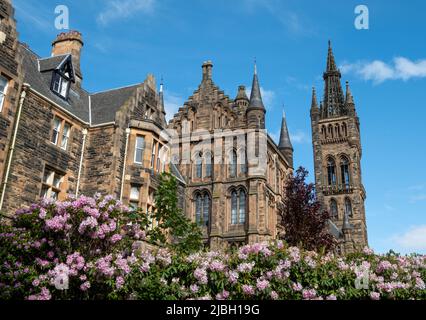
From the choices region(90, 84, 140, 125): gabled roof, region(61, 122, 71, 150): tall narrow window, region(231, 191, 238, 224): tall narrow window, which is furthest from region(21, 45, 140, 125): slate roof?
region(231, 191, 238, 224): tall narrow window

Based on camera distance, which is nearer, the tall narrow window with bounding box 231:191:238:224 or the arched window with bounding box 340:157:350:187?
the tall narrow window with bounding box 231:191:238:224

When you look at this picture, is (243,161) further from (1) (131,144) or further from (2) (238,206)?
(1) (131,144)

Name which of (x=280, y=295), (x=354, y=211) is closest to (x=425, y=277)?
(x=280, y=295)

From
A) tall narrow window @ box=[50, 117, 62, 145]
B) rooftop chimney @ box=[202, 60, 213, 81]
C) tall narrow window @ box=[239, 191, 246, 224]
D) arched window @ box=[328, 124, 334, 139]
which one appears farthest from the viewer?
arched window @ box=[328, 124, 334, 139]

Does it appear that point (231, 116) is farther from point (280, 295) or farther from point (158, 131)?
point (280, 295)

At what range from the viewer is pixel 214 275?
10148 millimetres

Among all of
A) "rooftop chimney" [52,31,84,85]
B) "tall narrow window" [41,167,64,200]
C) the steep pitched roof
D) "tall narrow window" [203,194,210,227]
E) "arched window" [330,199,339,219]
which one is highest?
"arched window" [330,199,339,219]

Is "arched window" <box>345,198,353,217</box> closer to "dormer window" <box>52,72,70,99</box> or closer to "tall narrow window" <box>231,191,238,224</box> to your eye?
"tall narrow window" <box>231,191,238,224</box>

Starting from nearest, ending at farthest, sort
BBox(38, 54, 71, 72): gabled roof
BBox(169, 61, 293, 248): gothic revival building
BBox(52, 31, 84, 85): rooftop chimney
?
1. BBox(38, 54, 71, 72): gabled roof
2. BBox(52, 31, 84, 85): rooftop chimney
3. BBox(169, 61, 293, 248): gothic revival building

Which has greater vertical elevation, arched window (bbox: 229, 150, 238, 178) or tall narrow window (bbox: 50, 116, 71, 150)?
arched window (bbox: 229, 150, 238, 178)

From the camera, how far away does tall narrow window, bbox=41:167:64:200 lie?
64.8ft

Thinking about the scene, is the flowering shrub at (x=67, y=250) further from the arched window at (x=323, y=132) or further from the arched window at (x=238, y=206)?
the arched window at (x=323, y=132)

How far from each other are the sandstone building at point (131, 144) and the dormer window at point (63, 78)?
0.05m
